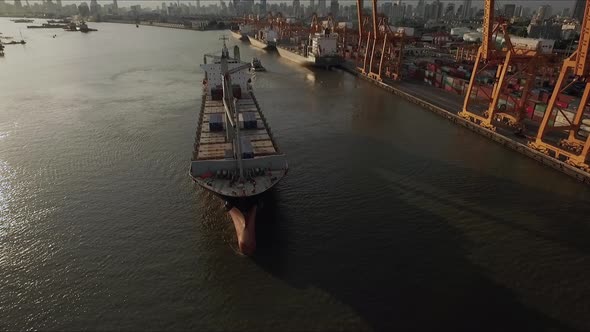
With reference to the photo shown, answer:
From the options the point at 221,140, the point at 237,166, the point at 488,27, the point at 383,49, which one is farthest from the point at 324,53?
the point at 237,166

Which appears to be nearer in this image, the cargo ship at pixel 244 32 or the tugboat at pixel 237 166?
the tugboat at pixel 237 166

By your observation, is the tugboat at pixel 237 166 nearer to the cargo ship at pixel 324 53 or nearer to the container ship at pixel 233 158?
the container ship at pixel 233 158

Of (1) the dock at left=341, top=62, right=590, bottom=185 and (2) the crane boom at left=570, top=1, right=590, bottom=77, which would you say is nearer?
(2) the crane boom at left=570, top=1, right=590, bottom=77

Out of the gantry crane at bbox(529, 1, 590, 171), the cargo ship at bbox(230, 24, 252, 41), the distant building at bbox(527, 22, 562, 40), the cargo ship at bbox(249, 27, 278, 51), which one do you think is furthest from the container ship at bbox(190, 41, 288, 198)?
the distant building at bbox(527, 22, 562, 40)

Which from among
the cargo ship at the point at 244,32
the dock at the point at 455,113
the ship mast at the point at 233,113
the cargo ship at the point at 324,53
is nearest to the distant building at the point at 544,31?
the cargo ship at the point at 324,53

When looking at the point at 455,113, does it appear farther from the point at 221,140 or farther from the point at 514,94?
the point at 221,140

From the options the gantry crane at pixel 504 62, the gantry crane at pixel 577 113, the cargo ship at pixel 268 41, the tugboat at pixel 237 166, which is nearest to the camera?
the tugboat at pixel 237 166

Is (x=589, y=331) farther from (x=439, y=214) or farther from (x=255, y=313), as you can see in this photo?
(x=255, y=313)

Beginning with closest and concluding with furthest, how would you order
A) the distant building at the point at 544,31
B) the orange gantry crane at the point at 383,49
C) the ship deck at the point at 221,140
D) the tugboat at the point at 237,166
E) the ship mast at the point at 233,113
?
1. the tugboat at the point at 237,166
2. the ship mast at the point at 233,113
3. the ship deck at the point at 221,140
4. the orange gantry crane at the point at 383,49
5. the distant building at the point at 544,31

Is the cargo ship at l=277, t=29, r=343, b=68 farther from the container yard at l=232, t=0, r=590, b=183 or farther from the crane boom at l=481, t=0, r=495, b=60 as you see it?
the crane boom at l=481, t=0, r=495, b=60
